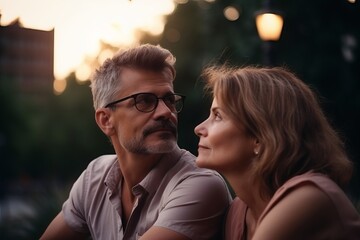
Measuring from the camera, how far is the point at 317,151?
2.47m

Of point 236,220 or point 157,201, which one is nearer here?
point 236,220

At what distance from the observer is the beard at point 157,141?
125 inches

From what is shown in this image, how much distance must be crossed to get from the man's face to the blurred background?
0.28 m

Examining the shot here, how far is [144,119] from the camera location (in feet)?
10.8

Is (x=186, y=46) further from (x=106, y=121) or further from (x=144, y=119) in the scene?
(x=144, y=119)

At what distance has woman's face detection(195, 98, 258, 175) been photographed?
261 centimetres

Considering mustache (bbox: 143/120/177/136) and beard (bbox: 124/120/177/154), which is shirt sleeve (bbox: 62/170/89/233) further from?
mustache (bbox: 143/120/177/136)

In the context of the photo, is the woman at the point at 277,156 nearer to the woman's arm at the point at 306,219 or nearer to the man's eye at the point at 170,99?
the woman's arm at the point at 306,219

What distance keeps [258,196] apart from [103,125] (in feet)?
3.96

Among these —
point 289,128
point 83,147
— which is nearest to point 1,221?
point 289,128

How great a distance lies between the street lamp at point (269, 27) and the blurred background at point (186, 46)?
0.04ft

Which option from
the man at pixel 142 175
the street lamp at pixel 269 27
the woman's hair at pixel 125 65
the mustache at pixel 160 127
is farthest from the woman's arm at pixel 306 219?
the street lamp at pixel 269 27

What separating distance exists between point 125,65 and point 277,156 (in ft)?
4.08

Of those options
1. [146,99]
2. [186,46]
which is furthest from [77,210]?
[186,46]
